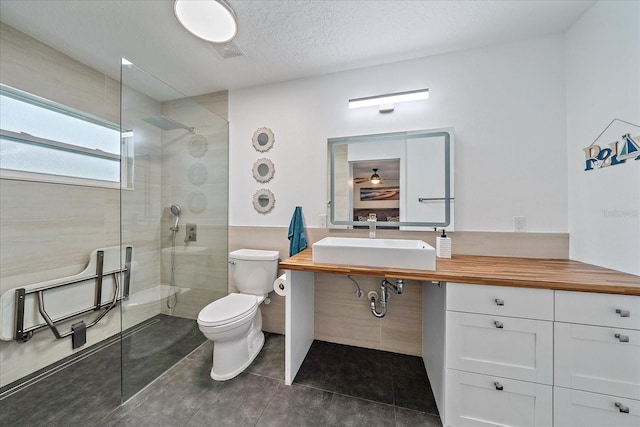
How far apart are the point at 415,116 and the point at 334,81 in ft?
2.50

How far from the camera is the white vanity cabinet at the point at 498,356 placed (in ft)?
3.50

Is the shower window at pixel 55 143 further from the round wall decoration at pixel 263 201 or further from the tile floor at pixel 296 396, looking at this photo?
the tile floor at pixel 296 396

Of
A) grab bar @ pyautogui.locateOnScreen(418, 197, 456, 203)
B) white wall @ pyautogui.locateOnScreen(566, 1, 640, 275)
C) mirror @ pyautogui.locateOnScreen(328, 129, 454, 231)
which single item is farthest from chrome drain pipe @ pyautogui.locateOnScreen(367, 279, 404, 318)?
white wall @ pyautogui.locateOnScreen(566, 1, 640, 275)

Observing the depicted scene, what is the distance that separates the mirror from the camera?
5.60ft

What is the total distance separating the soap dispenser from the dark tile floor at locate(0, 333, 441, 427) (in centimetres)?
87

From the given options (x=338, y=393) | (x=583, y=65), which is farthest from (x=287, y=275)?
(x=583, y=65)

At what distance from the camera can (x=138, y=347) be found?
154 centimetres

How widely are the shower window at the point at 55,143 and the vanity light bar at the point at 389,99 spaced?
1691 mm

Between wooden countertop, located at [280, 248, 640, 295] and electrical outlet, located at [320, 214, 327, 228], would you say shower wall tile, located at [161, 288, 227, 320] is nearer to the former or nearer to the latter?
wooden countertop, located at [280, 248, 640, 295]

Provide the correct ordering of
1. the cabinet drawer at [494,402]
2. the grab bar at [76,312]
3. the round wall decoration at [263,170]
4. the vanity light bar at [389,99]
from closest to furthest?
1. the cabinet drawer at [494,402]
2. the grab bar at [76,312]
3. the vanity light bar at [389,99]
4. the round wall decoration at [263,170]

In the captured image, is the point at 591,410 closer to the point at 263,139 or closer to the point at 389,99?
the point at 389,99

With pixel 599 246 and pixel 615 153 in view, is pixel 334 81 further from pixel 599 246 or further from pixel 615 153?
pixel 599 246

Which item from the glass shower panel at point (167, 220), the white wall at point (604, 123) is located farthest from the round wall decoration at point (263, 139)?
the white wall at point (604, 123)

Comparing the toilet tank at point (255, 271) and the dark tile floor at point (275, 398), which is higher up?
the toilet tank at point (255, 271)
